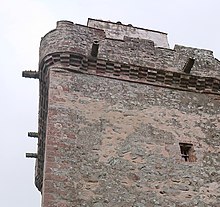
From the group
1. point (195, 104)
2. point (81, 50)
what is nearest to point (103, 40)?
point (81, 50)

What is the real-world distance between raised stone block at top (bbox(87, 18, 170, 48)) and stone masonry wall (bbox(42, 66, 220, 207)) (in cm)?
299

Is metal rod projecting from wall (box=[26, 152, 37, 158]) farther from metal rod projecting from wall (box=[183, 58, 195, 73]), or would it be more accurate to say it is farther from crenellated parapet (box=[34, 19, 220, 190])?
metal rod projecting from wall (box=[183, 58, 195, 73])

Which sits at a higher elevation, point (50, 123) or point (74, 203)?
point (50, 123)

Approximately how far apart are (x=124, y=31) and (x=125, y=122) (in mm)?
4317

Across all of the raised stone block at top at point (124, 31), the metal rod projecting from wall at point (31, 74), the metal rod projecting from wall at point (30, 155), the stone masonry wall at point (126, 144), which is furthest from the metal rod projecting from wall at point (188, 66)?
the metal rod projecting from wall at point (30, 155)

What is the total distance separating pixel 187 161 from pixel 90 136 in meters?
1.99

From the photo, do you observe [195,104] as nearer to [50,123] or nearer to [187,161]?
[187,161]

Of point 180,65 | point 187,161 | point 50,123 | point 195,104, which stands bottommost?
point 187,161

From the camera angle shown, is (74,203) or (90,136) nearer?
(74,203)

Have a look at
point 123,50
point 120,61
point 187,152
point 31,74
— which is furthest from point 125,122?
point 31,74

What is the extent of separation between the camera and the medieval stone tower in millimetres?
8844

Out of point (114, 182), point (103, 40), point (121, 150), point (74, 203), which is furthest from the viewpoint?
point (103, 40)

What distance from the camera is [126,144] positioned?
31.6 feet

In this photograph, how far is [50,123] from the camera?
9438mm
